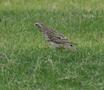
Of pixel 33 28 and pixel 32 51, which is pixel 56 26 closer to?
pixel 33 28

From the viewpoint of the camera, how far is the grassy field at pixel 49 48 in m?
9.85

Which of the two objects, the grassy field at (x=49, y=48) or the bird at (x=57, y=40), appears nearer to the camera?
the grassy field at (x=49, y=48)

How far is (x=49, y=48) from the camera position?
38.4ft

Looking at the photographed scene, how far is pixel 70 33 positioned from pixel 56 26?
724 mm

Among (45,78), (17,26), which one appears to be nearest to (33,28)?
(17,26)

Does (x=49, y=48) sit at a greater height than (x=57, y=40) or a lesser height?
lesser

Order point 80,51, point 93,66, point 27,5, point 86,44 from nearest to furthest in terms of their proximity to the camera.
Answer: point 93,66 → point 80,51 → point 86,44 → point 27,5

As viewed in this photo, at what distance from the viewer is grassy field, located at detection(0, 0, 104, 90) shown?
985 centimetres

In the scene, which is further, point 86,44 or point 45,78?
point 86,44

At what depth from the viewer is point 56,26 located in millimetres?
14367

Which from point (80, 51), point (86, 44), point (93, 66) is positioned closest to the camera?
point (93, 66)

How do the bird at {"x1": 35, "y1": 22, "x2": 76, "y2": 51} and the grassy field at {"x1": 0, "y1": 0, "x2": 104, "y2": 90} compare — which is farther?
the bird at {"x1": 35, "y1": 22, "x2": 76, "y2": 51}

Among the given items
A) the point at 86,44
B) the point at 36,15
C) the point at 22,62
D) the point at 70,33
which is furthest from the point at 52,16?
the point at 22,62

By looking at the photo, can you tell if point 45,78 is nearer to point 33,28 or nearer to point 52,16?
point 33,28
